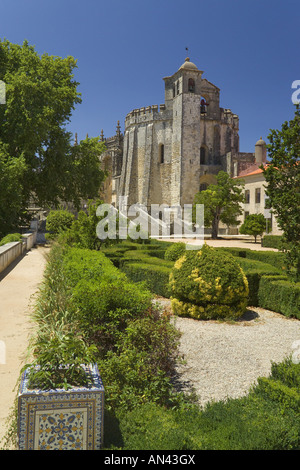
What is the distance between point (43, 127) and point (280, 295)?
1861 cm

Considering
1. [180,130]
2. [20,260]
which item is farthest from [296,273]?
[180,130]

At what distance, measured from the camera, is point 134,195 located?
163ft

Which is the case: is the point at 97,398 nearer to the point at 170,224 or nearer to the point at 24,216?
the point at 24,216

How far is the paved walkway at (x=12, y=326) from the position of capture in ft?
13.6

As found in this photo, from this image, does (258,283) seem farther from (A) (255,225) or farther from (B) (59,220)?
(A) (255,225)

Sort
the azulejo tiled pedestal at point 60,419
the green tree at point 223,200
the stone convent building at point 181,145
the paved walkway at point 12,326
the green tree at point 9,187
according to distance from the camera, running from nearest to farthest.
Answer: the azulejo tiled pedestal at point 60,419 < the paved walkway at point 12,326 < the green tree at point 9,187 < the green tree at point 223,200 < the stone convent building at point 181,145

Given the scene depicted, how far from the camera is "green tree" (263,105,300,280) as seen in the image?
5.98m

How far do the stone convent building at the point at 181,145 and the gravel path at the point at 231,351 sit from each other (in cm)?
3724

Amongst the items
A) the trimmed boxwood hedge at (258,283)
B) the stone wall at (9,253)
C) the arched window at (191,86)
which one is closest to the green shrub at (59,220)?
the stone wall at (9,253)

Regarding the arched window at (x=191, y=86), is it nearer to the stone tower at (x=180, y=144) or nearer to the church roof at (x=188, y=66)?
the stone tower at (x=180, y=144)

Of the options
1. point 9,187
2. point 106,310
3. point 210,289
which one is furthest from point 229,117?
point 106,310

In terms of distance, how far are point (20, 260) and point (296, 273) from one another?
1211cm

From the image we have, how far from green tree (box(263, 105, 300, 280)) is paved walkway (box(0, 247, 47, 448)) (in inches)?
179

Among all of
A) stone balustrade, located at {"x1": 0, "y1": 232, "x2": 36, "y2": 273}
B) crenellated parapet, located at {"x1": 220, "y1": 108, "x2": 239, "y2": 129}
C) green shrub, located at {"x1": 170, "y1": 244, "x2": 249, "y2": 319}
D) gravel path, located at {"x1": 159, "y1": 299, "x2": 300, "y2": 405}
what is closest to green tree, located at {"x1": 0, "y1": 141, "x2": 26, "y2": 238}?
stone balustrade, located at {"x1": 0, "y1": 232, "x2": 36, "y2": 273}
